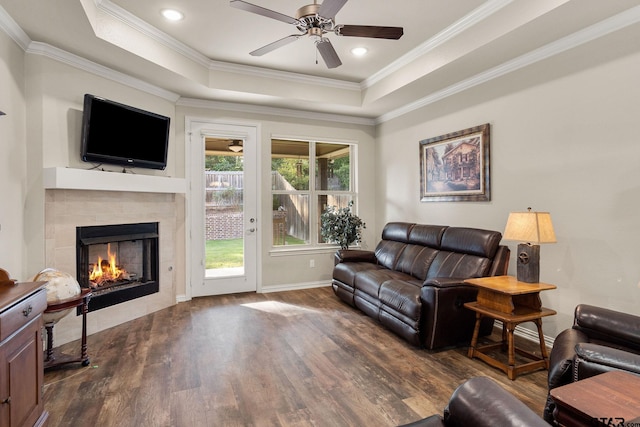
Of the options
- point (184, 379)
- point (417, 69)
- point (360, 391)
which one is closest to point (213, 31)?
point (417, 69)

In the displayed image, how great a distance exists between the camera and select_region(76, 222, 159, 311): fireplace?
11.4ft

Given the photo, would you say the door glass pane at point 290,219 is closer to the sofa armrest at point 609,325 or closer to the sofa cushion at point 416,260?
the sofa cushion at point 416,260

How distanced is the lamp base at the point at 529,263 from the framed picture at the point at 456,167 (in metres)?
1.03

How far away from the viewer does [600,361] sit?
1.47m

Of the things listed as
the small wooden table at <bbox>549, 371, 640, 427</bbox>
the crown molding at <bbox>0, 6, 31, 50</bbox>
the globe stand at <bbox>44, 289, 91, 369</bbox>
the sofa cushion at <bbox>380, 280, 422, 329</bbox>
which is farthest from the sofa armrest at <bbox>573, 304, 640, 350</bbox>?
the crown molding at <bbox>0, 6, 31, 50</bbox>

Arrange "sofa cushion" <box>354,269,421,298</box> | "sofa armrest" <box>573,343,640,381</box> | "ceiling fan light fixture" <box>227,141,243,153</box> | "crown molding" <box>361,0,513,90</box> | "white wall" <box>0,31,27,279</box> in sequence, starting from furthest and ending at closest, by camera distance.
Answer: "ceiling fan light fixture" <box>227,141,243,153</box> < "sofa cushion" <box>354,269,421,298</box> < "crown molding" <box>361,0,513,90</box> < "white wall" <box>0,31,27,279</box> < "sofa armrest" <box>573,343,640,381</box>

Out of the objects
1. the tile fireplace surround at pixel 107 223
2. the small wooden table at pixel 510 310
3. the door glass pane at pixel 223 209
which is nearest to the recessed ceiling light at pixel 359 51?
the door glass pane at pixel 223 209

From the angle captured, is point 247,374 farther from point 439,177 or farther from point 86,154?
point 439,177

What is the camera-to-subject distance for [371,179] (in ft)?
18.9

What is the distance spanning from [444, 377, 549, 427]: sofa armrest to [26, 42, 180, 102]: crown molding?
13.2ft

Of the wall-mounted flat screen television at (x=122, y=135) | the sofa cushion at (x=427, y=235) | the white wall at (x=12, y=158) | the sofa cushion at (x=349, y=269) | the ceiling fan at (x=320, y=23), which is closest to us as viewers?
the ceiling fan at (x=320, y=23)

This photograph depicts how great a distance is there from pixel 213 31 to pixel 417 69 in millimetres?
2201

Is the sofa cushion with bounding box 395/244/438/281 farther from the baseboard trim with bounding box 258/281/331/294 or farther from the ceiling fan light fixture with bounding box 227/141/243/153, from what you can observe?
the ceiling fan light fixture with bounding box 227/141/243/153

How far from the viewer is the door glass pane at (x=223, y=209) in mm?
4809
